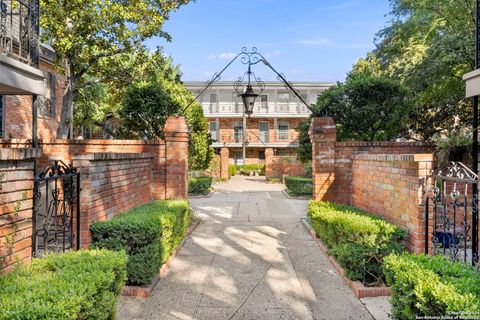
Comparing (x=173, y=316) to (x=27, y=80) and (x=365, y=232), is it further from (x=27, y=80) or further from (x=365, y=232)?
(x=27, y=80)

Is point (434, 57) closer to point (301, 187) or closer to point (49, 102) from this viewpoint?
point (301, 187)

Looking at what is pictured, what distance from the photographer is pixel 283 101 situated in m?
33.1

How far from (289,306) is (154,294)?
5.53 feet

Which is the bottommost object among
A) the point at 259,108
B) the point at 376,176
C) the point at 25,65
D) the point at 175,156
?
the point at 376,176

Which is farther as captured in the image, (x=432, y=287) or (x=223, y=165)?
(x=223, y=165)

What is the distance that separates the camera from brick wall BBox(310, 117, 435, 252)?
396cm

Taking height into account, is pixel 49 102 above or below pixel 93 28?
below

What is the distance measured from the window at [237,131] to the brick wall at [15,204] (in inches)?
1163

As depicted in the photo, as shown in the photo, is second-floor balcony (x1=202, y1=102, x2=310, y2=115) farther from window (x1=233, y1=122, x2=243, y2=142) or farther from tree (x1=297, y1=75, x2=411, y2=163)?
tree (x1=297, y1=75, x2=411, y2=163)

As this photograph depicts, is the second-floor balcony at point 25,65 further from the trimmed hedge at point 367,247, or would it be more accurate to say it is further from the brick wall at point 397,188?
the brick wall at point 397,188

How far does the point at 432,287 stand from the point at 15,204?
124 inches

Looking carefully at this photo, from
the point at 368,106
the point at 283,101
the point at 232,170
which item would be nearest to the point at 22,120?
the point at 368,106

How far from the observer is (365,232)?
415 centimetres

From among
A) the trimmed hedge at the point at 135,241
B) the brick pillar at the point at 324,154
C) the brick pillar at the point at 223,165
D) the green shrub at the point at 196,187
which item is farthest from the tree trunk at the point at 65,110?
the brick pillar at the point at 223,165
